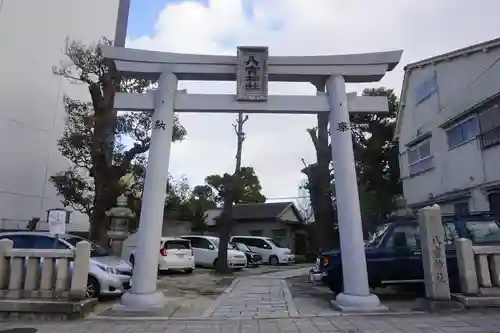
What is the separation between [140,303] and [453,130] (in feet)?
40.3

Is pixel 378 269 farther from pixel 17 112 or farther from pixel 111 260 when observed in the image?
pixel 17 112

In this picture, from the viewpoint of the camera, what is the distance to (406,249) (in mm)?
8242

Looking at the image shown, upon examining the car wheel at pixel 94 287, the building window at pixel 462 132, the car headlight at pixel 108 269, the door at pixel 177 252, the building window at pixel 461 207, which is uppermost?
the building window at pixel 462 132

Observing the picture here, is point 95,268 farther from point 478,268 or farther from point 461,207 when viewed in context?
point 461,207

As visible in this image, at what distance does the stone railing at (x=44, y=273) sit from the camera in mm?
6969

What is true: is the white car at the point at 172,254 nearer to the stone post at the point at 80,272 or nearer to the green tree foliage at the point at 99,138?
the green tree foliage at the point at 99,138

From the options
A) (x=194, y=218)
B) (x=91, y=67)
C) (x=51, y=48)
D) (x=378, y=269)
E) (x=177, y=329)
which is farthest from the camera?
(x=194, y=218)

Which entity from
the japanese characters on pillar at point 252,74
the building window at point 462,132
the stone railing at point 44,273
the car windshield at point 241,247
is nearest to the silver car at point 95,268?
the stone railing at point 44,273

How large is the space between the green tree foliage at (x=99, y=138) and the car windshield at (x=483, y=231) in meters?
11.1

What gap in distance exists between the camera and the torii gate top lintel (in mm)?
7910

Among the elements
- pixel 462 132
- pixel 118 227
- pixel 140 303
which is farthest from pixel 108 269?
pixel 462 132

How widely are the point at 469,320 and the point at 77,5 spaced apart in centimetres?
2167

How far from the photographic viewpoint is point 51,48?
18.0 m

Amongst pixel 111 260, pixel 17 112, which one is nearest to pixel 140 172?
pixel 17 112
